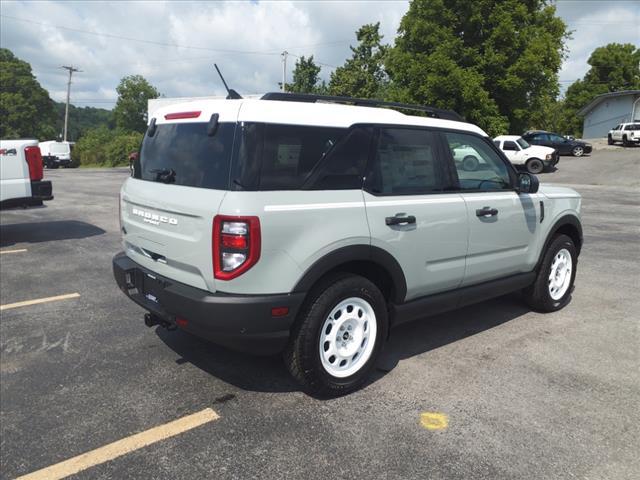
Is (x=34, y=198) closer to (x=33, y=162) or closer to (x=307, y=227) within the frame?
(x=33, y=162)

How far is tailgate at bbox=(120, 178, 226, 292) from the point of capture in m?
2.88

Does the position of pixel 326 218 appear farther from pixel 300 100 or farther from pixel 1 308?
pixel 1 308

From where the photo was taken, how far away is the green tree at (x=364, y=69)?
129 ft

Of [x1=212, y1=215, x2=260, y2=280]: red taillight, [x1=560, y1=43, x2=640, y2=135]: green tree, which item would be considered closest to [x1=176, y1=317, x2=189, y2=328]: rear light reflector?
[x1=212, y1=215, x2=260, y2=280]: red taillight

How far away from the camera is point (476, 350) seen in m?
4.07

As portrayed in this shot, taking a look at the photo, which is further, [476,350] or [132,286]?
[476,350]

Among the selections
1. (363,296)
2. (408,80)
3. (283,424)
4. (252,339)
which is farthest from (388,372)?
(408,80)

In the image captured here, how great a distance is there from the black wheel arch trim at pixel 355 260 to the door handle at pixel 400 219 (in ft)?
0.66

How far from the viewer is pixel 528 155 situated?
2505 cm

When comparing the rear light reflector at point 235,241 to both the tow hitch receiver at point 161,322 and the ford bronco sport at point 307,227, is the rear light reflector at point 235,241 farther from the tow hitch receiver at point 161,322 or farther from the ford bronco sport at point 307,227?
the tow hitch receiver at point 161,322

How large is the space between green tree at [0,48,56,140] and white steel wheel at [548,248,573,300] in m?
71.1

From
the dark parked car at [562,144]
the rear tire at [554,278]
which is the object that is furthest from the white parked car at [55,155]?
the rear tire at [554,278]

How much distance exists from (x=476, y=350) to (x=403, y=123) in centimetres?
193

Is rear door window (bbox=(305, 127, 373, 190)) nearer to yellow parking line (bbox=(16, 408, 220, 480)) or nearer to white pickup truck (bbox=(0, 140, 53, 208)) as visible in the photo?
yellow parking line (bbox=(16, 408, 220, 480))
